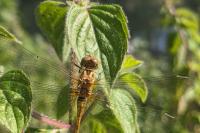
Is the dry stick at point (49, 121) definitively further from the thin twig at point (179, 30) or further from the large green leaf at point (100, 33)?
the thin twig at point (179, 30)

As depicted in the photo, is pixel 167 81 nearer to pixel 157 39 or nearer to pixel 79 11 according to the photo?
pixel 79 11

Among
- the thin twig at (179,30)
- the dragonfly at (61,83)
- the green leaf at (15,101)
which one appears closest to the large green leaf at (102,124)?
the dragonfly at (61,83)

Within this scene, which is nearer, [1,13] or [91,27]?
[91,27]

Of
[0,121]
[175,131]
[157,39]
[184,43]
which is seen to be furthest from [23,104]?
[157,39]

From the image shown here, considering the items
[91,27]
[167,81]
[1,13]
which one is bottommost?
[167,81]

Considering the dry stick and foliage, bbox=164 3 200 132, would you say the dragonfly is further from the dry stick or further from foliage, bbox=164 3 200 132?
foliage, bbox=164 3 200 132

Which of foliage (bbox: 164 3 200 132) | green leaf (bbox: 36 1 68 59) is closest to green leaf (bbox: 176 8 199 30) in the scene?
foliage (bbox: 164 3 200 132)

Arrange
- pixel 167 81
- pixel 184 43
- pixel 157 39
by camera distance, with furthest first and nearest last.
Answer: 1. pixel 157 39
2. pixel 184 43
3. pixel 167 81
